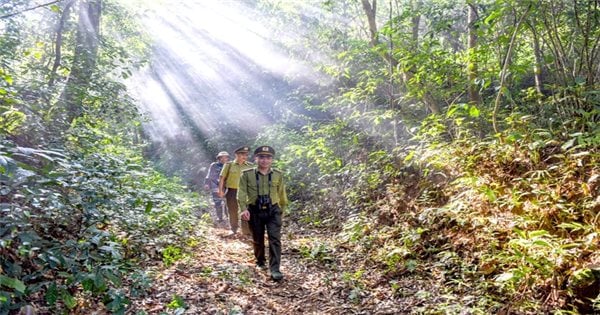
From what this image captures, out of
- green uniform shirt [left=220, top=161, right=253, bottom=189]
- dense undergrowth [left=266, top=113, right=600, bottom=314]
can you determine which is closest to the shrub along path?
dense undergrowth [left=266, top=113, right=600, bottom=314]

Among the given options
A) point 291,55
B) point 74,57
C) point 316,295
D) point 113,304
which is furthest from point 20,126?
point 291,55

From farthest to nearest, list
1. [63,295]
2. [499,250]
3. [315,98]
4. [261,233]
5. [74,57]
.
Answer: [315,98] → [74,57] → [261,233] → [499,250] → [63,295]

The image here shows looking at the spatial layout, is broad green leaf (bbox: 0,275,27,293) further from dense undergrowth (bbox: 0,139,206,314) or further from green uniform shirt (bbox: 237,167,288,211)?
green uniform shirt (bbox: 237,167,288,211)

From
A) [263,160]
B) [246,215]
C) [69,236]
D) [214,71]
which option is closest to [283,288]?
[246,215]

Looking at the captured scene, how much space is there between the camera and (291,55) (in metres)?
18.6

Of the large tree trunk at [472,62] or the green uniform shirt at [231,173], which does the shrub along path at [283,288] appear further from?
the large tree trunk at [472,62]

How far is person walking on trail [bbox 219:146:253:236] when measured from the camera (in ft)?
31.0

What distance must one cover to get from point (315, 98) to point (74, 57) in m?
9.74

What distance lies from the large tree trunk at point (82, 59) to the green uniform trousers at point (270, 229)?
4818 millimetres

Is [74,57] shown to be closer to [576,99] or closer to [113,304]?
[113,304]

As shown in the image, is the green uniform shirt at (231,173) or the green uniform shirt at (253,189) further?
the green uniform shirt at (231,173)

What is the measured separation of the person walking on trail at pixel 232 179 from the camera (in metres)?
9.45

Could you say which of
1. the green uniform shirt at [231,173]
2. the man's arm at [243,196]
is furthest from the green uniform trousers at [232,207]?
the man's arm at [243,196]

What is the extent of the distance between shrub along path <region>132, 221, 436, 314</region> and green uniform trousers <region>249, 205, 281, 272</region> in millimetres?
336
